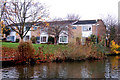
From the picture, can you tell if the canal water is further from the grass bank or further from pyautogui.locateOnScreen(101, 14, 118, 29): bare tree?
pyautogui.locateOnScreen(101, 14, 118, 29): bare tree

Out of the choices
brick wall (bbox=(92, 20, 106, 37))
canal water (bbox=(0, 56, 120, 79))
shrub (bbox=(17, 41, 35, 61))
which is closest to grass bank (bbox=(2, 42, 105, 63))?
shrub (bbox=(17, 41, 35, 61))

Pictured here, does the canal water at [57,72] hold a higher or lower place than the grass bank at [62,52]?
lower

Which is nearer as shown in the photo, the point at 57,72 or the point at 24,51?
the point at 57,72

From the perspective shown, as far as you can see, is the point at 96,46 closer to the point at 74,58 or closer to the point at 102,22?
the point at 74,58

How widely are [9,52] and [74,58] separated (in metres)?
8.12

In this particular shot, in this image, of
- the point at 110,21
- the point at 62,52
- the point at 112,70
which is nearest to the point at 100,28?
the point at 110,21

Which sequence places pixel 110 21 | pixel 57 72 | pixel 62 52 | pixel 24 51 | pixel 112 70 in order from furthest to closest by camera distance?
pixel 110 21, pixel 62 52, pixel 24 51, pixel 112 70, pixel 57 72

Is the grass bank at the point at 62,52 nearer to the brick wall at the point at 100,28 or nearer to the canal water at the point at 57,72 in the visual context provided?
the canal water at the point at 57,72

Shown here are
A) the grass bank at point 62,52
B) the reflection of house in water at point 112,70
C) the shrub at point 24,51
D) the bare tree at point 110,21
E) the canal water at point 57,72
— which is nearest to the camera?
the canal water at point 57,72

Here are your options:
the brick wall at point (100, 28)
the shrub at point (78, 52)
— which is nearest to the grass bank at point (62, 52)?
the shrub at point (78, 52)

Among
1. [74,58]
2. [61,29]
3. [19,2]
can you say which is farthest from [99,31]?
[19,2]

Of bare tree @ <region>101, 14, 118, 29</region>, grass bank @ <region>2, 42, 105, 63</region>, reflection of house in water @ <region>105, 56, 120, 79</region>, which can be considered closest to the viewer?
reflection of house in water @ <region>105, 56, 120, 79</region>

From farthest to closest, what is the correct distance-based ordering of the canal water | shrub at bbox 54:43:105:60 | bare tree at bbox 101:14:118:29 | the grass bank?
bare tree at bbox 101:14:118:29
shrub at bbox 54:43:105:60
the grass bank
the canal water

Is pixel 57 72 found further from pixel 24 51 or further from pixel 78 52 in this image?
pixel 78 52
